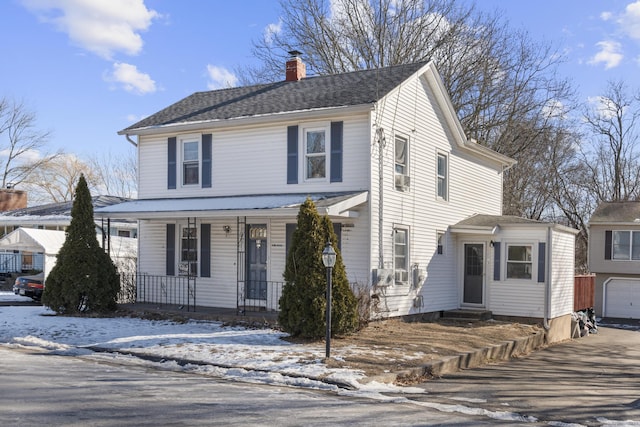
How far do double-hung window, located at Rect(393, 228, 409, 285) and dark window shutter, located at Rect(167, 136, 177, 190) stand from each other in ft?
21.6

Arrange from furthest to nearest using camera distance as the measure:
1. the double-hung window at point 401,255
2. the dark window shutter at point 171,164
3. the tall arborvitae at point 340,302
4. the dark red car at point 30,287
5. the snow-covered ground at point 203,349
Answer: the dark red car at point 30,287 < the dark window shutter at point 171,164 < the double-hung window at point 401,255 < the tall arborvitae at point 340,302 < the snow-covered ground at point 203,349

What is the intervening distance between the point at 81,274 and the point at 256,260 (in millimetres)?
4419

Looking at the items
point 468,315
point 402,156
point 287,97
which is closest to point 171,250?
point 287,97

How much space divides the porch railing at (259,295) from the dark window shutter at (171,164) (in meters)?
3.69

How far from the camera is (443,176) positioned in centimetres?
1972

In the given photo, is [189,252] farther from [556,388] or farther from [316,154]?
[556,388]

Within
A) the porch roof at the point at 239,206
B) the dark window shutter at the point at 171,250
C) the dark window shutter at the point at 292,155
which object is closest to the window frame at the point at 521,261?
the porch roof at the point at 239,206

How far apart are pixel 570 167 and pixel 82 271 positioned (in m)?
35.3

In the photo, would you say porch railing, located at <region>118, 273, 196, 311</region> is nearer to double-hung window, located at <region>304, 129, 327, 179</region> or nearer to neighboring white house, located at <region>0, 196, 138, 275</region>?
double-hung window, located at <region>304, 129, 327, 179</region>

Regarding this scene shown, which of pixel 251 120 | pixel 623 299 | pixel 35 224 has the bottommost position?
pixel 623 299

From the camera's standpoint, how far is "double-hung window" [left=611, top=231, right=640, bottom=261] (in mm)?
29828

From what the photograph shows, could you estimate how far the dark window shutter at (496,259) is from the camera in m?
19.4

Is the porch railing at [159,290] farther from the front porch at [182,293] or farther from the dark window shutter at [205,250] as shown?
the dark window shutter at [205,250]

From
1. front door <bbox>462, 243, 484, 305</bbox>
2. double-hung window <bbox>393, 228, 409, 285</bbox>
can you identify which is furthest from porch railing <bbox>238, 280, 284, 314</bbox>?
front door <bbox>462, 243, 484, 305</bbox>
